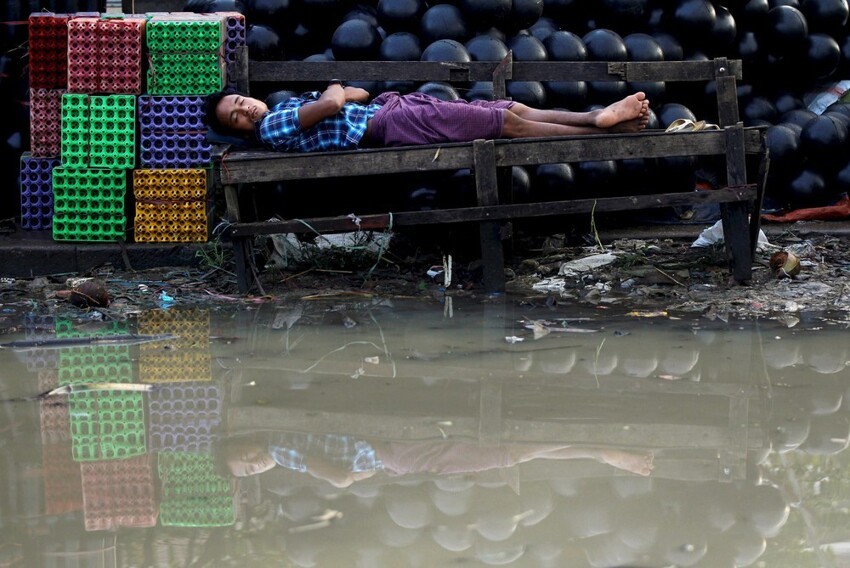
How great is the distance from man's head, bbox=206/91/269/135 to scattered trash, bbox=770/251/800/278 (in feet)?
9.89

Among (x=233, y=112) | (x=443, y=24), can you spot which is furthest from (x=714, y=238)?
(x=233, y=112)

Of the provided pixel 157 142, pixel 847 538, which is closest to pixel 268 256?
pixel 157 142

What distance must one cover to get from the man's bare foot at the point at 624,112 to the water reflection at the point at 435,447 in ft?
4.45

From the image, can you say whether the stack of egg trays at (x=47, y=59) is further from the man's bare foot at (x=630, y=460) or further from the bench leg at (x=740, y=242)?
the man's bare foot at (x=630, y=460)

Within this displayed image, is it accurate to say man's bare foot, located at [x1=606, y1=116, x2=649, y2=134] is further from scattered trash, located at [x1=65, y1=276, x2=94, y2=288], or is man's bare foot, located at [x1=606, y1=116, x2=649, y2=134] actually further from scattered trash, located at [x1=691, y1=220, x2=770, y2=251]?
scattered trash, located at [x1=65, y1=276, x2=94, y2=288]

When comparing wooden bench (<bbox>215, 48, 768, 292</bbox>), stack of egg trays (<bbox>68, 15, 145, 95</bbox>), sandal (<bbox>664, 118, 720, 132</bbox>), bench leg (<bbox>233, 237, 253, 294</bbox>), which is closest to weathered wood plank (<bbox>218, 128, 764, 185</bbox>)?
wooden bench (<bbox>215, 48, 768, 292</bbox>)

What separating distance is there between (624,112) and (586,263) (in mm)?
938

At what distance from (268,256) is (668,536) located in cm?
414

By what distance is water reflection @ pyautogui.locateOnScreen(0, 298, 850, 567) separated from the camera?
8.23ft

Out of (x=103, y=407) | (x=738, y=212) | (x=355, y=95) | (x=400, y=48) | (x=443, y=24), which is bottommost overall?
(x=103, y=407)

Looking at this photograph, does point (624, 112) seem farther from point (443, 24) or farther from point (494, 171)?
point (443, 24)

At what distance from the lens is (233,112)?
19.8 ft

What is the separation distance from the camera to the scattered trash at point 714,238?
6348 millimetres

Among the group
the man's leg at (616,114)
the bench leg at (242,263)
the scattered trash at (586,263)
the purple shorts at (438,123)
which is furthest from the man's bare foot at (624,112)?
the bench leg at (242,263)
